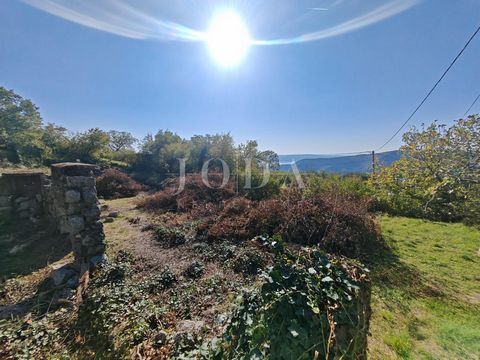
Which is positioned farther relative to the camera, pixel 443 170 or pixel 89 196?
pixel 443 170

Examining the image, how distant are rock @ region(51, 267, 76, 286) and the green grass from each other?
378 cm

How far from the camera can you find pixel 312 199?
5.14m

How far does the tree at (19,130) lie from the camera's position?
13.1 m

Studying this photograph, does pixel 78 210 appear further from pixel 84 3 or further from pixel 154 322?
pixel 84 3

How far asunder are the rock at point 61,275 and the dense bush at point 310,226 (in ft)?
7.63

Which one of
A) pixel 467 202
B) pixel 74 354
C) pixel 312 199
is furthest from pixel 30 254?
pixel 467 202

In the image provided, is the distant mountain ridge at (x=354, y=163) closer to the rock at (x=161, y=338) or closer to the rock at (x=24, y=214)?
the rock at (x=161, y=338)

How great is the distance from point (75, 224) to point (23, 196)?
124 inches

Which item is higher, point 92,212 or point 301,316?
point 92,212

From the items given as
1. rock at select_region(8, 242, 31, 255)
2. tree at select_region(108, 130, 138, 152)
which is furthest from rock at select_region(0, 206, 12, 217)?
tree at select_region(108, 130, 138, 152)

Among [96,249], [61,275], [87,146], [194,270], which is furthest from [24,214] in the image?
[87,146]

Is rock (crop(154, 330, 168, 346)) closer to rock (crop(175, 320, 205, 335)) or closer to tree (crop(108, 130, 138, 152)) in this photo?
rock (crop(175, 320, 205, 335))

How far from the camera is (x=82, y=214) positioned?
3209 millimetres

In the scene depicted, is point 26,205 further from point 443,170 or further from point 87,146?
point 87,146
